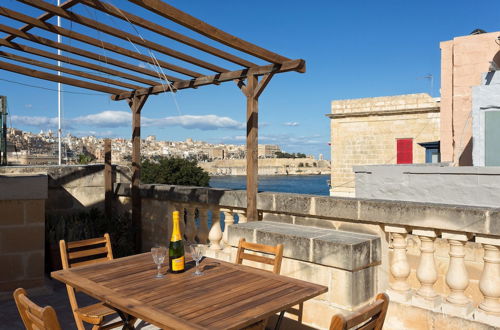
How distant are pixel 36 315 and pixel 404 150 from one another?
66.8 ft

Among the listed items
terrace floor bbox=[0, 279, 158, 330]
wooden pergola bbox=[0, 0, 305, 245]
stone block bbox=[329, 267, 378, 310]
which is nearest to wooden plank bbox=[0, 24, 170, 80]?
wooden pergola bbox=[0, 0, 305, 245]

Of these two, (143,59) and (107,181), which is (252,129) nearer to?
(143,59)

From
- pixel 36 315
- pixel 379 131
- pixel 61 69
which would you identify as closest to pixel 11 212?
pixel 61 69

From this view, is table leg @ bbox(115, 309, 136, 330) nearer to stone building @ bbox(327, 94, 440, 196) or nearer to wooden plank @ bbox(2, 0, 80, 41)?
wooden plank @ bbox(2, 0, 80, 41)

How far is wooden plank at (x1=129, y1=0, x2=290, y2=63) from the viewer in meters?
2.71

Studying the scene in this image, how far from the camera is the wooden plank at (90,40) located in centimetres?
317

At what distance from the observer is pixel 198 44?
3.53 m

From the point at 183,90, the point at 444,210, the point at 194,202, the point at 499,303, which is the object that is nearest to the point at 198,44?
the point at 183,90

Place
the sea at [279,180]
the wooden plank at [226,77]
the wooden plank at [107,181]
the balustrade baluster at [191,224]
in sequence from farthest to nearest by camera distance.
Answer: the sea at [279,180] < the wooden plank at [107,181] < the balustrade baluster at [191,224] < the wooden plank at [226,77]

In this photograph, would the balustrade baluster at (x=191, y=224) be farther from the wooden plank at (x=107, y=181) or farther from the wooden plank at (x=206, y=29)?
the wooden plank at (x=206, y=29)

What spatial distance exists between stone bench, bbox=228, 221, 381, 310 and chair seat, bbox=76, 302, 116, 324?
1.24m

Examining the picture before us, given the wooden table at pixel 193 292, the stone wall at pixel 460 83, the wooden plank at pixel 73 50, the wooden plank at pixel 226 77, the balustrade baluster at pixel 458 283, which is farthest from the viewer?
the stone wall at pixel 460 83

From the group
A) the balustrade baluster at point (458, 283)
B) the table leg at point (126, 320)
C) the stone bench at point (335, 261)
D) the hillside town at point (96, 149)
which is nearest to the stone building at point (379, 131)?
the hillside town at point (96, 149)

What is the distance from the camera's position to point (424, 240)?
2705 millimetres
